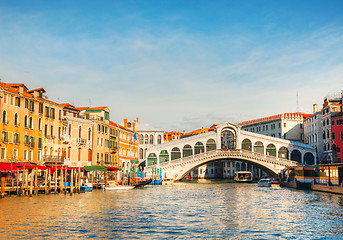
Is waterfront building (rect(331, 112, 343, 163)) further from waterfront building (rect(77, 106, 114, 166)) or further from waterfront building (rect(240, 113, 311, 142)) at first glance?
waterfront building (rect(77, 106, 114, 166))

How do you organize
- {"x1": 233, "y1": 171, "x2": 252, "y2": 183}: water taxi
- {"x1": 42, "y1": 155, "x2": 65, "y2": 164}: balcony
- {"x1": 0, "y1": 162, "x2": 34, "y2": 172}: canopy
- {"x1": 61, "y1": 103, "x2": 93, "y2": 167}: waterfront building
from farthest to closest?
{"x1": 233, "y1": 171, "x2": 252, "y2": 183}: water taxi → {"x1": 61, "y1": 103, "x2": 93, "y2": 167}: waterfront building → {"x1": 42, "y1": 155, "x2": 65, "y2": 164}: balcony → {"x1": 0, "y1": 162, "x2": 34, "y2": 172}: canopy

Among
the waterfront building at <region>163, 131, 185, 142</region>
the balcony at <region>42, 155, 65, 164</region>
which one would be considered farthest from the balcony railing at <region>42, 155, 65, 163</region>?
the waterfront building at <region>163, 131, 185, 142</region>

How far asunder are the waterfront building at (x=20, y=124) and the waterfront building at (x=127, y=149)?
74.3 feet

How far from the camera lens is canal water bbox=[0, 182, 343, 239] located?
18859mm

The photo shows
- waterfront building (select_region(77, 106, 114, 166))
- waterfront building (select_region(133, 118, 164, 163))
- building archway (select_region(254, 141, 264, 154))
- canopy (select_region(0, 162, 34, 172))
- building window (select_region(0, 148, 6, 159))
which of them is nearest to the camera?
canopy (select_region(0, 162, 34, 172))

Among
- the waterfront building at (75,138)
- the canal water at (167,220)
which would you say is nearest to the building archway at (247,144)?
the waterfront building at (75,138)

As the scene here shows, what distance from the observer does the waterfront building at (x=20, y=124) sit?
127 ft

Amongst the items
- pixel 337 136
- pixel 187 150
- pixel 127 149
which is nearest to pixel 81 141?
pixel 127 149

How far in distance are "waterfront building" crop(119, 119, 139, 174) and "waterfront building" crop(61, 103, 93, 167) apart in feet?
39.9

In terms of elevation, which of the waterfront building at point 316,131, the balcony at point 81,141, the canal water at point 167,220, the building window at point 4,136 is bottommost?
the canal water at point 167,220

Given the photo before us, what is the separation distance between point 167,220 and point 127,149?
1889 inches

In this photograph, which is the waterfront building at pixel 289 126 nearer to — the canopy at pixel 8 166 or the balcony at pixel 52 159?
the balcony at pixel 52 159

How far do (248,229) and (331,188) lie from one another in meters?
24.5

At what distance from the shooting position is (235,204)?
104 ft
